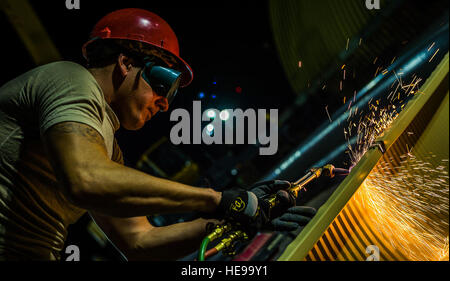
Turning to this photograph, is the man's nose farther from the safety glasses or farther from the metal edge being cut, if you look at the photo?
the metal edge being cut

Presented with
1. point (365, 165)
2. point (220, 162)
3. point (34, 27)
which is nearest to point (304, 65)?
point (220, 162)

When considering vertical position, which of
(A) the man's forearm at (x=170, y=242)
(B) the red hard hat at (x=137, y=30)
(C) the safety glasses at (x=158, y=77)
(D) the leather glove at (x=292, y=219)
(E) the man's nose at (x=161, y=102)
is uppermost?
(B) the red hard hat at (x=137, y=30)

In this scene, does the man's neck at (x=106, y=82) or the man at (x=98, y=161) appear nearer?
the man at (x=98, y=161)

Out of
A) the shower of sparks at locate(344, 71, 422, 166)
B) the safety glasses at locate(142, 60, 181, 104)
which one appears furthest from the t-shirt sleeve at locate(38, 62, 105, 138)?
the shower of sparks at locate(344, 71, 422, 166)

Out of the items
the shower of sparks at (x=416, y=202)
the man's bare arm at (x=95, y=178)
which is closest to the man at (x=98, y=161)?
the man's bare arm at (x=95, y=178)

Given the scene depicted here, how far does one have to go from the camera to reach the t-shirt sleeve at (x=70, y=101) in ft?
3.08

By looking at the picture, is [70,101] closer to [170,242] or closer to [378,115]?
[170,242]

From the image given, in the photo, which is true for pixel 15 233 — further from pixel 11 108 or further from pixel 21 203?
pixel 11 108

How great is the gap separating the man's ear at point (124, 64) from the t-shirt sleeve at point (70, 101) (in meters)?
0.33

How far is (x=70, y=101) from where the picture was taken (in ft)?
3.18

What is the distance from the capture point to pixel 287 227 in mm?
1334

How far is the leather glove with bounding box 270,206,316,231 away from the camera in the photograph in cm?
133

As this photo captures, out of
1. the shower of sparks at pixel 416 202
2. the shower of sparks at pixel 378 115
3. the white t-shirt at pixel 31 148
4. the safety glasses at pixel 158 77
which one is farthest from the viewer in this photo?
the shower of sparks at pixel 378 115

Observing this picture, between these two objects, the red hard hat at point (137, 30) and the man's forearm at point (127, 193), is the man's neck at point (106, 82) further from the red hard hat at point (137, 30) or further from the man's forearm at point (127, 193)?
the man's forearm at point (127, 193)
